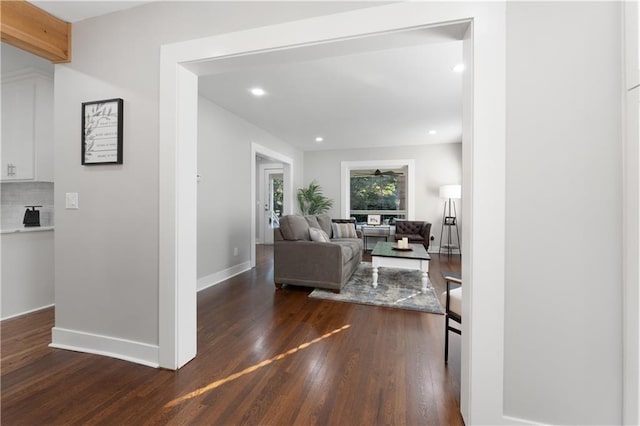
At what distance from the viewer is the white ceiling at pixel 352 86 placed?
1.54 m

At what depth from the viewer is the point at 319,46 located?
1.44 meters

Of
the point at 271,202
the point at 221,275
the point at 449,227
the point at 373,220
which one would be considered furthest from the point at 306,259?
the point at 271,202

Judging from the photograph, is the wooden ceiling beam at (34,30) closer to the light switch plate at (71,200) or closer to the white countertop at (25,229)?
the light switch plate at (71,200)

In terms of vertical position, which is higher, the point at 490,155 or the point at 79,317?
the point at 490,155

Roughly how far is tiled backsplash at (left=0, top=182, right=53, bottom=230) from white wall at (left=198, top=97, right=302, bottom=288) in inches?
69.0

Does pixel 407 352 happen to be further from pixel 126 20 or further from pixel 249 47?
pixel 126 20

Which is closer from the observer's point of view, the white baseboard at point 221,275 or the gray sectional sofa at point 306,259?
the gray sectional sofa at point 306,259

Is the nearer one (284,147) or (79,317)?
(79,317)

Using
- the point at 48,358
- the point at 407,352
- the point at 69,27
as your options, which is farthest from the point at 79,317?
the point at 407,352

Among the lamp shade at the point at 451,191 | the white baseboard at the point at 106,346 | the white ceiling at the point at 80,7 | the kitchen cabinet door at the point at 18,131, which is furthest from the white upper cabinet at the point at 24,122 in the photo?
the lamp shade at the point at 451,191

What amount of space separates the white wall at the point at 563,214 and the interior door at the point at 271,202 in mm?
6606

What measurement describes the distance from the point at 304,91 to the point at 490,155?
98.9 inches

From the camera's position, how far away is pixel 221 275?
369 centimetres

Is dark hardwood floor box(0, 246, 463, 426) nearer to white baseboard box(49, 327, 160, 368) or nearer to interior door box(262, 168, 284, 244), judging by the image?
white baseboard box(49, 327, 160, 368)
